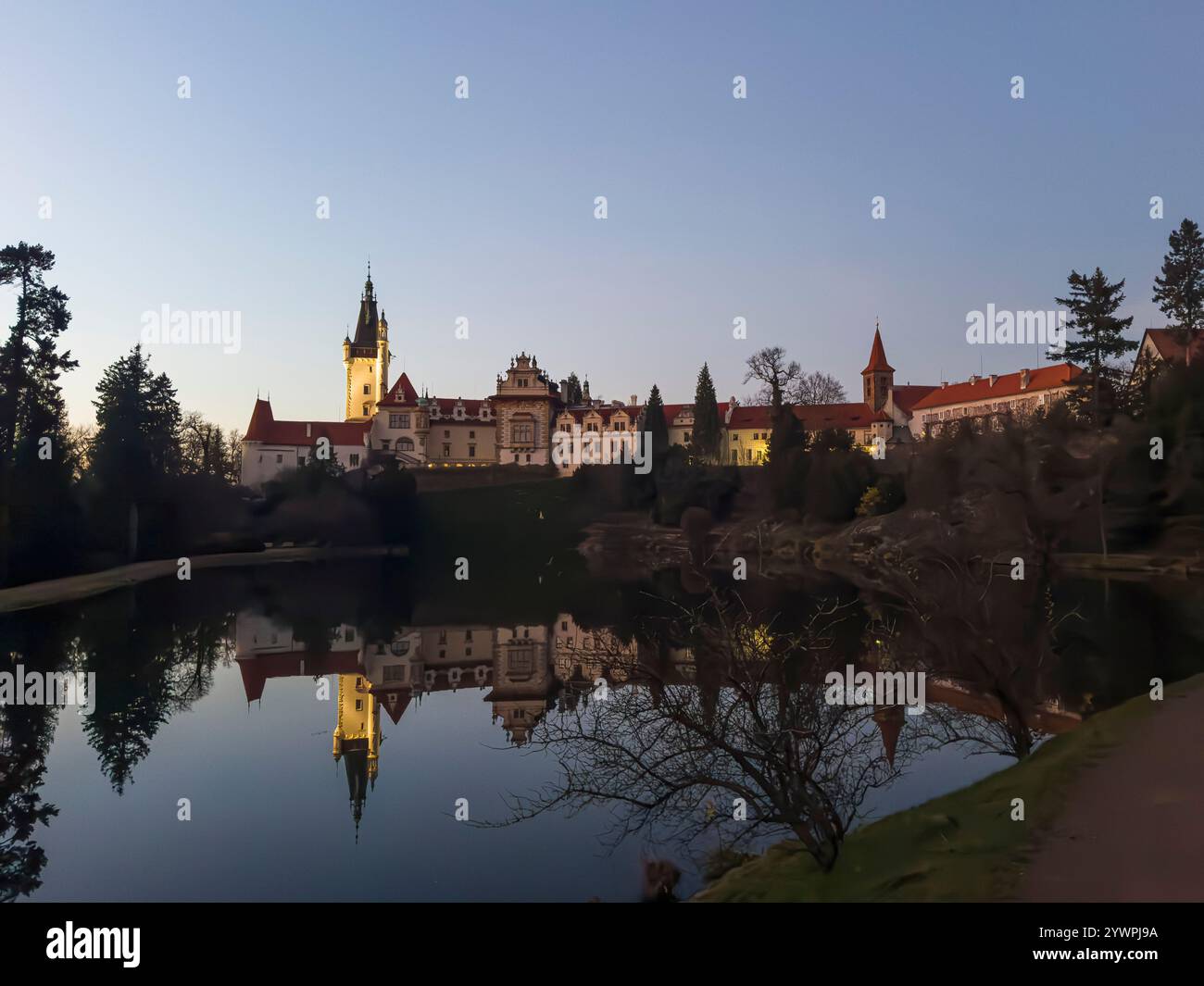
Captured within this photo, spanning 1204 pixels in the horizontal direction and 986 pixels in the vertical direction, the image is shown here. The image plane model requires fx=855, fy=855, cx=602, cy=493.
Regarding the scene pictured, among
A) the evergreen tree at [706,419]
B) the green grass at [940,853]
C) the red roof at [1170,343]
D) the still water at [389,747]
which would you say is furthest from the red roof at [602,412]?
the green grass at [940,853]

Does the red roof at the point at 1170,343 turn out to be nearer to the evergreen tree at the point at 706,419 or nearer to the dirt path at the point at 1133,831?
the evergreen tree at the point at 706,419

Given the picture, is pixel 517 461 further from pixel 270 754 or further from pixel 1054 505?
pixel 270 754

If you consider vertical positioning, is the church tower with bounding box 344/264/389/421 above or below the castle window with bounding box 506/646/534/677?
above

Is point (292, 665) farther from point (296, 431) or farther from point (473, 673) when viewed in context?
point (296, 431)

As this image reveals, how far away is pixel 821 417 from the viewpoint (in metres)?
94.3

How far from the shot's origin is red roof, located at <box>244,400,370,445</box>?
90062mm

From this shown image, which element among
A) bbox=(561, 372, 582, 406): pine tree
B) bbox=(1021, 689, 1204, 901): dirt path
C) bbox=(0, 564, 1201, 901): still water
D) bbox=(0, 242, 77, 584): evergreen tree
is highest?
bbox=(561, 372, 582, 406): pine tree

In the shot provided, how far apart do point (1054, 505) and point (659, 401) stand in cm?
4093

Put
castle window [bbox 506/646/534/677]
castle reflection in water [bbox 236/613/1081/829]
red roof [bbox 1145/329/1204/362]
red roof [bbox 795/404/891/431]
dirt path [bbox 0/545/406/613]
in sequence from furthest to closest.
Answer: red roof [bbox 795/404/891/431]
red roof [bbox 1145/329/1204/362]
dirt path [bbox 0/545/406/613]
castle window [bbox 506/646/534/677]
castle reflection in water [bbox 236/613/1081/829]

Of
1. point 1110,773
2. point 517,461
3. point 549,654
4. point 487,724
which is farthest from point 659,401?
point 1110,773

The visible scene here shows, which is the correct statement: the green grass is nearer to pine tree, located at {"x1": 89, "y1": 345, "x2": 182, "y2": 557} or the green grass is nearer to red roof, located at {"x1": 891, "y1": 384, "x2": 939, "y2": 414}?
pine tree, located at {"x1": 89, "y1": 345, "x2": 182, "y2": 557}

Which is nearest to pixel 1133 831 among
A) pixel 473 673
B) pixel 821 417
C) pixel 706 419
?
pixel 473 673

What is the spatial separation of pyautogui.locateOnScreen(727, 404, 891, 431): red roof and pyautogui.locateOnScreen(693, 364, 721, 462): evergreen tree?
11010 mm

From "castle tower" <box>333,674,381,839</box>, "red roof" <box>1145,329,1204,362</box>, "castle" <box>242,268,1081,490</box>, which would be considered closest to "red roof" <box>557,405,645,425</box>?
"castle" <box>242,268,1081,490</box>
